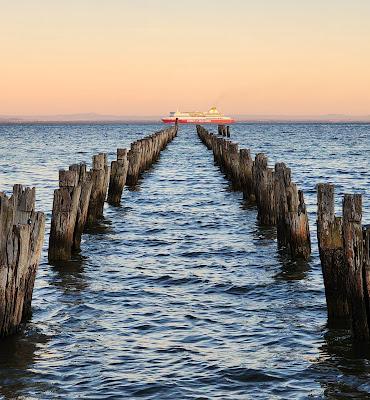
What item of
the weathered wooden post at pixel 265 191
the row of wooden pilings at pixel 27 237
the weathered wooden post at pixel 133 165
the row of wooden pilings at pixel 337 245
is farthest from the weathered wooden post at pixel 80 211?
the weathered wooden post at pixel 133 165

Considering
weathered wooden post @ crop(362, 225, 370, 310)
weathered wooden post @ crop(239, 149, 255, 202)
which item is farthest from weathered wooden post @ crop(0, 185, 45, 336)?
weathered wooden post @ crop(239, 149, 255, 202)

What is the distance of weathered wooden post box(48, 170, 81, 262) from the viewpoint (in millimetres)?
11938

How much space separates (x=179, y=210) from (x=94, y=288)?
1057cm

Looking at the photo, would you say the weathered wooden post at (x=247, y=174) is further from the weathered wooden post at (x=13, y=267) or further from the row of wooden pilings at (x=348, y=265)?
the weathered wooden post at (x=13, y=267)

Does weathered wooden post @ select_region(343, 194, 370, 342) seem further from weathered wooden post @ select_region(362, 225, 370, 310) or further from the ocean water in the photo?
the ocean water

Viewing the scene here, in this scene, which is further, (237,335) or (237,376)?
(237,335)

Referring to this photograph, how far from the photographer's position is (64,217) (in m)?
11.9

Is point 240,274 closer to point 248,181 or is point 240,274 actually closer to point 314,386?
point 314,386

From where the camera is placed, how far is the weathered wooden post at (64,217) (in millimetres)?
11938

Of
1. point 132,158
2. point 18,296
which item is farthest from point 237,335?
point 132,158

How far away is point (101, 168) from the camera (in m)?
17.8

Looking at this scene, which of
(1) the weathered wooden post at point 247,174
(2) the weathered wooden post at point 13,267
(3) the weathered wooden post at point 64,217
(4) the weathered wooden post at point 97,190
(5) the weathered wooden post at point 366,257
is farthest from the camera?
(1) the weathered wooden post at point 247,174

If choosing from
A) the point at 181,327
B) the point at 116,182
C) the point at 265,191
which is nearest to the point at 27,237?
the point at 181,327

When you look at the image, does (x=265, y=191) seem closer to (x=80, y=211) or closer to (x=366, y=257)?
(x=80, y=211)
